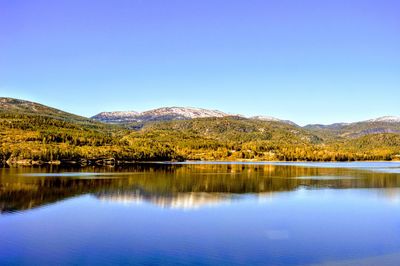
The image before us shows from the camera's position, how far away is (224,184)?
8206 centimetres

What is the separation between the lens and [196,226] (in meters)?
40.8

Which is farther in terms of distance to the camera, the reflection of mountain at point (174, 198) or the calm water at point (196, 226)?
the reflection of mountain at point (174, 198)

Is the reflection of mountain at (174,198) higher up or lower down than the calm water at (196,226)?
higher up

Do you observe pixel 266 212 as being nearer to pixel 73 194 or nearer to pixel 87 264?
pixel 87 264

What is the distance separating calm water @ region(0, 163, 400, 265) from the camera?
29.6 metres

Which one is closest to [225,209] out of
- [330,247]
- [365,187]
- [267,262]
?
[330,247]

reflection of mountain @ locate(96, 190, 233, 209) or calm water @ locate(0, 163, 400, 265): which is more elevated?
reflection of mountain @ locate(96, 190, 233, 209)

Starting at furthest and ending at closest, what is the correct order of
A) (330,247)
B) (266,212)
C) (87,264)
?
(266,212) < (330,247) < (87,264)

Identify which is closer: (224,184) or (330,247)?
(330,247)

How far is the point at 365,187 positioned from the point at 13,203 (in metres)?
59.1

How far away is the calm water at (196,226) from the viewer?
29641mm

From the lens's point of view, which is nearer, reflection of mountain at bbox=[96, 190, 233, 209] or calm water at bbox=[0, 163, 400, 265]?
calm water at bbox=[0, 163, 400, 265]

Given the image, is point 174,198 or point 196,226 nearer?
point 196,226

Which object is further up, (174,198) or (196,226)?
(174,198)
